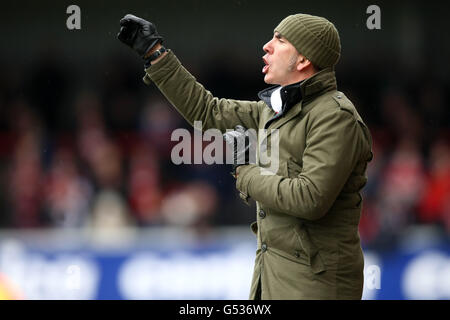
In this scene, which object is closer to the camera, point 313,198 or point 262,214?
point 313,198

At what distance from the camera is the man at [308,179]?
273 centimetres

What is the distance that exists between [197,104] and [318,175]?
696mm

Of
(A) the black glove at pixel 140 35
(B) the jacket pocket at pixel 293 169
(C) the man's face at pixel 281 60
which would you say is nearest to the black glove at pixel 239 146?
(B) the jacket pocket at pixel 293 169

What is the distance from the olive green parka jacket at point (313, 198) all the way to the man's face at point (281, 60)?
109 millimetres

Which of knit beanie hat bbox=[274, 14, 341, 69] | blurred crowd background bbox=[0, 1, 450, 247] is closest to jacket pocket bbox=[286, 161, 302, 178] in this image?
knit beanie hat bbox=[274, 14, 341, 69]

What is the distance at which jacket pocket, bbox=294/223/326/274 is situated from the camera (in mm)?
2803

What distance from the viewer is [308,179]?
8.93ft

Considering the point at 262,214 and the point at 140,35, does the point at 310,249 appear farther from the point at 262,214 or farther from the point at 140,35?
the point at 140,35

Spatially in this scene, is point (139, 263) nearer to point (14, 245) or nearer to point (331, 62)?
point (14, 245)

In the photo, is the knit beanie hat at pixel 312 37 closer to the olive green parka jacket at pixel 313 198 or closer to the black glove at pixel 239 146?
the olive green parka jacket at pixel 313 198

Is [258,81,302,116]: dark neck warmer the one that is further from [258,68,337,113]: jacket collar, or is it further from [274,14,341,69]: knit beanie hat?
[274,14,341,69]: knit beanie hat

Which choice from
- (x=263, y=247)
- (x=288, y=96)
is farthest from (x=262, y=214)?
(x=288, y=96)

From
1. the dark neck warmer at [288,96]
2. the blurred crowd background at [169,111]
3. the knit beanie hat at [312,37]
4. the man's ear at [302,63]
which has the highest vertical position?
the knit beanie hat at [312,37]

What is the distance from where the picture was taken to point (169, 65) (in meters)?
3.11
